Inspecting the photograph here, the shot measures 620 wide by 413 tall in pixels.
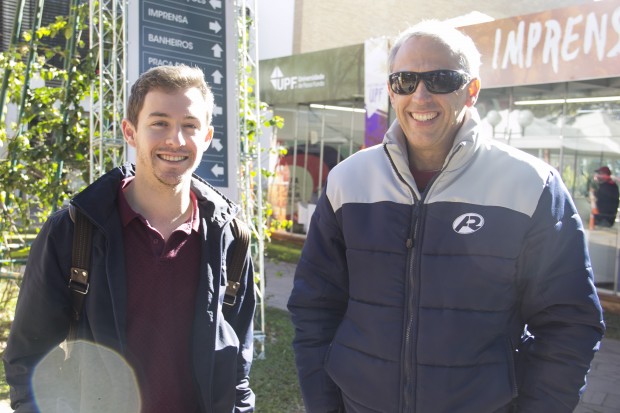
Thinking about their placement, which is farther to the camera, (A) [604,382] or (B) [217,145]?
(A) [604,382]

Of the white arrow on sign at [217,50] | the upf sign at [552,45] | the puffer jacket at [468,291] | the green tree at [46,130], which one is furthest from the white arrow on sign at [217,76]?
the upf sign at [552,45]

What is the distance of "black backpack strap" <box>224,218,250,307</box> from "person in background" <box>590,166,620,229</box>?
316 inches

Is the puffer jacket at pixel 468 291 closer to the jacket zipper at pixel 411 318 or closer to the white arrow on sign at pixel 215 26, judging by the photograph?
the jacket zipper at pixel 411 318

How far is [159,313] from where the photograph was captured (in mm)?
2010

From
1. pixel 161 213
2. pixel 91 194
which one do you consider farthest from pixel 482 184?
pixel 91 194

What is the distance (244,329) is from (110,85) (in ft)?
11.7

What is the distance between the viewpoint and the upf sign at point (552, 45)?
761 cm

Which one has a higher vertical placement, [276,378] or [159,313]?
[159,313]

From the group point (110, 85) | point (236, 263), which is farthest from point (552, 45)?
point (236, 263)

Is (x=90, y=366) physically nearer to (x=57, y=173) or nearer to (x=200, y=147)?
(x=200, y=147)

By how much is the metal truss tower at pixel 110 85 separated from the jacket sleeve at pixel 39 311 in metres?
3.07

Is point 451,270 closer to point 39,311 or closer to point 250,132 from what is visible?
point 39,311

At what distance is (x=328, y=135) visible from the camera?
13.8 meters

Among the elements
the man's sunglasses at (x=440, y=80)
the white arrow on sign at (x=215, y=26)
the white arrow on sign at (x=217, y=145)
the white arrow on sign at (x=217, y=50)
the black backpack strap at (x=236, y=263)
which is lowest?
the black backpack strap at (x=236, y=263)
